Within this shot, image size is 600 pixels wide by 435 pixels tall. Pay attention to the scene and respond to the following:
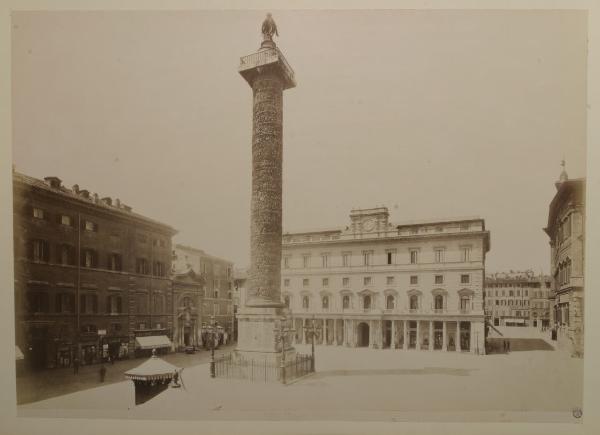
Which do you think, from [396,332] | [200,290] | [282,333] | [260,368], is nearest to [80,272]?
[200,290]

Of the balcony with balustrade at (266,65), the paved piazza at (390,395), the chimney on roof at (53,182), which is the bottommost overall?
the paved piazza at (390,395)

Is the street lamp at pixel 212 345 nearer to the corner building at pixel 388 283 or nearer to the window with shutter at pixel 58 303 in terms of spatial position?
the corner building at pixel 388 283

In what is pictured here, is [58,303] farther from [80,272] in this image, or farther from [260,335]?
[260,335]

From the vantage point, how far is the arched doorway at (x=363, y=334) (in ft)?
25.7

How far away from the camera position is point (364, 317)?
788cm

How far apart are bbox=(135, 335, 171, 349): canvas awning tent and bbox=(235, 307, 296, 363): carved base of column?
1.22 m

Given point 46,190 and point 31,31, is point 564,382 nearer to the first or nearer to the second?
point 46,190

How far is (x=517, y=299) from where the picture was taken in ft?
24.3

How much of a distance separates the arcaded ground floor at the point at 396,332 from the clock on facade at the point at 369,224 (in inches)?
58.8

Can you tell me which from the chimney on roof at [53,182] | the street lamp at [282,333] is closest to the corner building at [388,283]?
the street lamp at [282,333]

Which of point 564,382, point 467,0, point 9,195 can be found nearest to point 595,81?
point 467,0

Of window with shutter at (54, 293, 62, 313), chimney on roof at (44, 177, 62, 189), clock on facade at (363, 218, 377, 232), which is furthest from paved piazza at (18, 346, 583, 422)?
chimney on roof at (44, 177, 62, 189)

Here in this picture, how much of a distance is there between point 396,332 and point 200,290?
10.8ft

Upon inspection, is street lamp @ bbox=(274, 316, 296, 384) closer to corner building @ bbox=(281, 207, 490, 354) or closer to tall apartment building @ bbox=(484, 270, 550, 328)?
corner building @ bbox=(281, 207, 490, 354)
